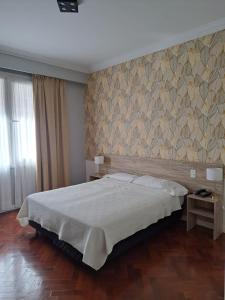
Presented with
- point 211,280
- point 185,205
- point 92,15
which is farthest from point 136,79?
A: point 211,280

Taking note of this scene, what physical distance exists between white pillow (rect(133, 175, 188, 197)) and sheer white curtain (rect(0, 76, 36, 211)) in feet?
6.88

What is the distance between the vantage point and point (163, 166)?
3.48 metres

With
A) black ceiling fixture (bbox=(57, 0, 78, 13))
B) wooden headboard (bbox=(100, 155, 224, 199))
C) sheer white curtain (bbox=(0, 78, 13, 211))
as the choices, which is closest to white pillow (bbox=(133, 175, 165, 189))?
wooden headboard (bbox=(100, 155, 224, 199))

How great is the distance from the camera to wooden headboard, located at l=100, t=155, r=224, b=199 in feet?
9.84

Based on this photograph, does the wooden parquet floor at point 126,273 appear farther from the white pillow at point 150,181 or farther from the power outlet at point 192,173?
the power outlet at point 192,173

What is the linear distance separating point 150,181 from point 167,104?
126 centimetres

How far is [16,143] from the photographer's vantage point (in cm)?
385

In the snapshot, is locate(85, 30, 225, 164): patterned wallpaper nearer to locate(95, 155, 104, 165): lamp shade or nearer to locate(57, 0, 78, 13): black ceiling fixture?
locate(95, 155, 104, 165): lamp shade

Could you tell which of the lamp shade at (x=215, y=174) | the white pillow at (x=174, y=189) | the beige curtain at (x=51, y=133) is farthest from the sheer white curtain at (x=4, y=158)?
the lamp shade at (x=215, y=174)

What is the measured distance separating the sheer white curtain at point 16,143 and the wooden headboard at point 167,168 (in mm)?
1536

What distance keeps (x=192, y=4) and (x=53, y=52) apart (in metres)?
2.34

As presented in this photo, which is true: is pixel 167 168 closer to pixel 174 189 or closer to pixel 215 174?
pixel 174 189

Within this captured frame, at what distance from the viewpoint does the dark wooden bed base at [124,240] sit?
2.19 m

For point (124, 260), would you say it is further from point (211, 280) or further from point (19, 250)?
point (19, 250)
